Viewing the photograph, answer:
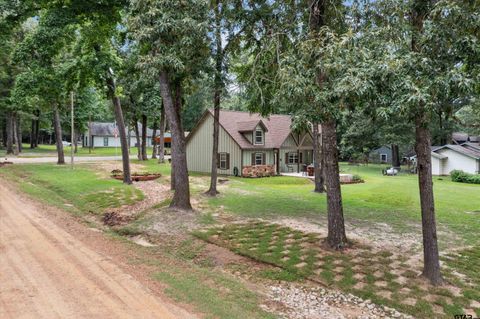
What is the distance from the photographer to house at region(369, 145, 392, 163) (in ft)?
172

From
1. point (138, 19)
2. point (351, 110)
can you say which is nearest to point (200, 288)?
point (351, 110)

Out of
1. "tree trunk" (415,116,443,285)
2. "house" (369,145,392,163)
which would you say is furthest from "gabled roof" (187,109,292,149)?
"house" (369,145,392,163)

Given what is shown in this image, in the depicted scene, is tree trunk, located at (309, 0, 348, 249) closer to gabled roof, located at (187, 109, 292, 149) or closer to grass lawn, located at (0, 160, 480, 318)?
grass lawn, located at (0, 160, 480, 318)

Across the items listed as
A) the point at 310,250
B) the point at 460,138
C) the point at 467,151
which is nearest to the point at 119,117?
the point at 310,250

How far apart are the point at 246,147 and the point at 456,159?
968 inches

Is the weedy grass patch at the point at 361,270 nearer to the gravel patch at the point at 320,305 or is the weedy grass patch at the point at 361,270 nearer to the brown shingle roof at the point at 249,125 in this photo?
the gravel patch at the point at 320,305

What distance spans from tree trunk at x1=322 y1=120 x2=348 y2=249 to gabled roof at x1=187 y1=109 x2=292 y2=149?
18311 millimetres

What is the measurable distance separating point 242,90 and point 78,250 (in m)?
6.26

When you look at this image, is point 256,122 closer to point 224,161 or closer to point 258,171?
point 258,171

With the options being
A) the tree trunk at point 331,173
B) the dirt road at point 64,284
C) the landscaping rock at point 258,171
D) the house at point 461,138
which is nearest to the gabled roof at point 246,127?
the landscaping rock at point 258,171

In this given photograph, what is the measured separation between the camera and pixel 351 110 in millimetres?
7676

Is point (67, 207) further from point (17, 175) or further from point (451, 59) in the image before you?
point (451, 59)

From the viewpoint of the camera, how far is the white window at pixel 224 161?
29.5 metres

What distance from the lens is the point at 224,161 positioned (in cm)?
2989
